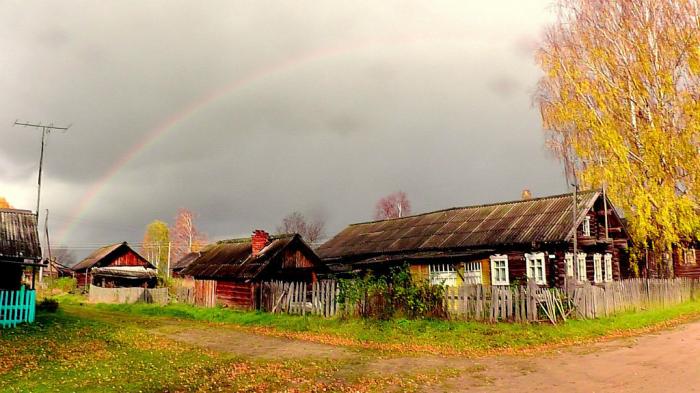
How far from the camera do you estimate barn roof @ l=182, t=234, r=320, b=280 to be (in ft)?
99.5

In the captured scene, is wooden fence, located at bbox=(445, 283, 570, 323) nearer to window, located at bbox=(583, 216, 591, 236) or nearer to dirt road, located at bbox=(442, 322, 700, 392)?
dirt road, located at bbox=(442, 322, 700, 392)

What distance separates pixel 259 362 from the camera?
13906 millimetres

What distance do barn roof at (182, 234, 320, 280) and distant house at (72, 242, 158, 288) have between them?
21.5 meters

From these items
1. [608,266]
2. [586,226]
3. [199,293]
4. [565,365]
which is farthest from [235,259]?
[565,365]

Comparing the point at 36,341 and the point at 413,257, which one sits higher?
the point at 413,257

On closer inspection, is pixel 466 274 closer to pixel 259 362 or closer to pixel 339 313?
pixel 339 313

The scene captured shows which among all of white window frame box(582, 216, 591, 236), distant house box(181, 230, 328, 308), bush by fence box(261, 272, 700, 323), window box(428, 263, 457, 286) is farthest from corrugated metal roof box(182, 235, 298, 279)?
white window frame box(582, 216, 591, 236)

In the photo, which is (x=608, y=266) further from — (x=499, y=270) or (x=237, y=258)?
(x=237, y=258)

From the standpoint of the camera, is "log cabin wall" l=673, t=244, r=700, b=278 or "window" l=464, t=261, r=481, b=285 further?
"log cabin wall" l=673, t=244, r=700, b=278

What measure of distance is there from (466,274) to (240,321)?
1283 cm

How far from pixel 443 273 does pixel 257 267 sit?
10.7 m

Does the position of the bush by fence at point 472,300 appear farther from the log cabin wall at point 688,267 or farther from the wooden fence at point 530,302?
the log cabin wall at point 688,267

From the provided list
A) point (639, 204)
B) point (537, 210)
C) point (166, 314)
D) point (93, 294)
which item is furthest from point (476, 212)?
point (93, 294)

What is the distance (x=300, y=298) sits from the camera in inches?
1025
